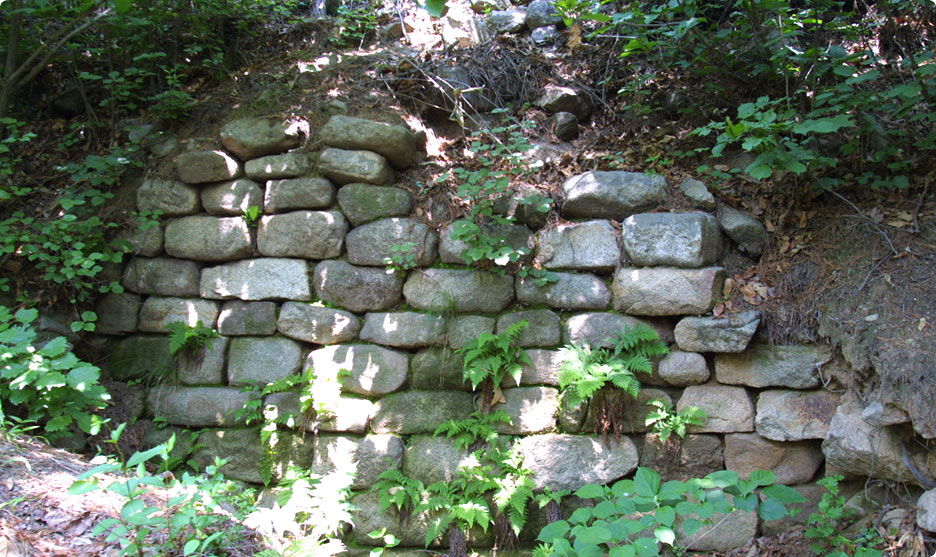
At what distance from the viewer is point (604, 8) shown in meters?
5.57

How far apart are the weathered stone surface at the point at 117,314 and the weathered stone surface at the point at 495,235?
2356 millimetres

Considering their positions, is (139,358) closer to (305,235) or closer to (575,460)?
(305,235)

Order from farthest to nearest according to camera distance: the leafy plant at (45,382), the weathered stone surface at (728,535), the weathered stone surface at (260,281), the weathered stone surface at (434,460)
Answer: the weathered stone surface at (260,281) < the weathered stone surface at (434,460) < the weathered stone surface at (728,535) < the leafy plant at (45,382)

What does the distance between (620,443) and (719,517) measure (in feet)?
2.39

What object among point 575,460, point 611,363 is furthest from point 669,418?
point 575,460

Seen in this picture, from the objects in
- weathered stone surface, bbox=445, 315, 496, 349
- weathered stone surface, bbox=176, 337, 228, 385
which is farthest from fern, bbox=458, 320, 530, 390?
weathered stone surface, bbox=176, 337, 228, 385

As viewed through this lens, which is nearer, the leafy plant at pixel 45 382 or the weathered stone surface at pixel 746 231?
the leafy plant at pixel 45 382

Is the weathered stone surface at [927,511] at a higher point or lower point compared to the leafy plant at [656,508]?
lower

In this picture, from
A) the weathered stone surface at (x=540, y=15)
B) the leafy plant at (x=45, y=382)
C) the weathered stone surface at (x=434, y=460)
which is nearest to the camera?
the leafy plant at (x=45, y=382)

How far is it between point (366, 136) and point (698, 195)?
2445 mm

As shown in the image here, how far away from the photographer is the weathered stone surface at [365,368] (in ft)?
14.2

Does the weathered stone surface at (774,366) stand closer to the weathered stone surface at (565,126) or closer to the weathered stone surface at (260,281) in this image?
the weathered stone surface at (565,126)

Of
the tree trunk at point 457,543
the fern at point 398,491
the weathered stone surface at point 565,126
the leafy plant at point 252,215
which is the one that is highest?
the weathered stone surface at point 565,126

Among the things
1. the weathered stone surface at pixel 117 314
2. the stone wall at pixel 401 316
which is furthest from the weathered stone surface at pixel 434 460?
the weathered stone surface at pixel 117 314
